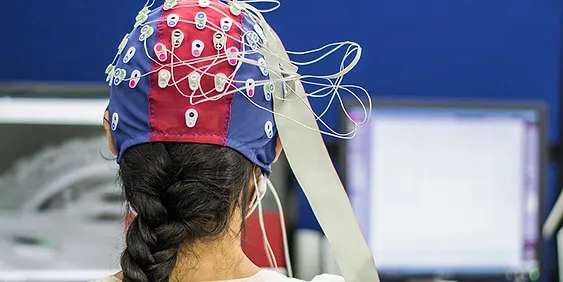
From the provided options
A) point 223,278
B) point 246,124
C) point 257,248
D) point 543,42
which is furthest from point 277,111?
point 543,42

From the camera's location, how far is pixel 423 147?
1.30m

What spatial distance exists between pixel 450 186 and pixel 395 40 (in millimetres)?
291

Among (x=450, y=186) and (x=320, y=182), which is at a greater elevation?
(x=320, y=182)

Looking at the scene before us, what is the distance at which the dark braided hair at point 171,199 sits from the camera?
596mm

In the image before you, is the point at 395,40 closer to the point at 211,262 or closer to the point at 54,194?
the point at 54,194

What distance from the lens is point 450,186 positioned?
1304 millimetres

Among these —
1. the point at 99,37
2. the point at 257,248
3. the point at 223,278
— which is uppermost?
the point at 99,37

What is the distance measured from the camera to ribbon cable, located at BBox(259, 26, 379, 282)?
64 cm

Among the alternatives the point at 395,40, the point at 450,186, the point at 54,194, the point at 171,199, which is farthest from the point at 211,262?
the point at 395,40

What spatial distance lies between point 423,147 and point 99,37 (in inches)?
23.5

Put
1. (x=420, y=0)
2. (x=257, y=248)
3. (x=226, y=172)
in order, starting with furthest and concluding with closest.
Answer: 1. (x=420, y=0)
2. (x=257, y=248)
3. (x=226, y=172)

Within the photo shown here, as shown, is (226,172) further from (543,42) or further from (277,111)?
(543,42)

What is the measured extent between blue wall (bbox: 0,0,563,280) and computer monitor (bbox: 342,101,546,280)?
0.39ft

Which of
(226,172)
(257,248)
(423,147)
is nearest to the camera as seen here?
(226,172)
